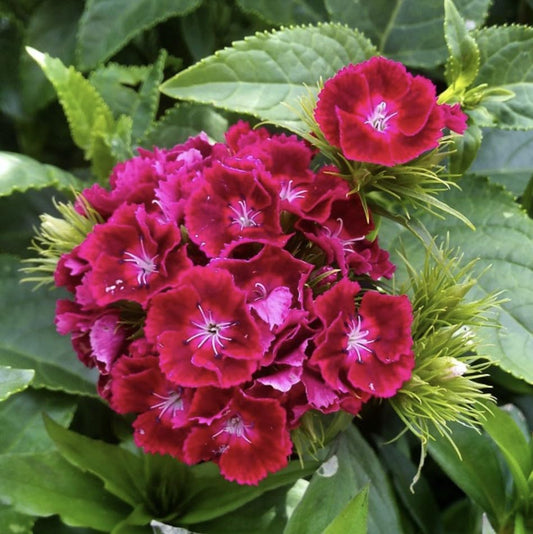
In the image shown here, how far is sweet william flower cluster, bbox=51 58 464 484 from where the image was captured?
65cm

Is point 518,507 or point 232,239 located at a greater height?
point 232,239

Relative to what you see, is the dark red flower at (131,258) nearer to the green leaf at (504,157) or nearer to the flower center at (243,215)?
the flower center at (243,215)

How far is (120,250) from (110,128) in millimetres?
420

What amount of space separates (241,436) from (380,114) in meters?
0.34

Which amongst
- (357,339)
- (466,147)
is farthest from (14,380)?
(466,147)

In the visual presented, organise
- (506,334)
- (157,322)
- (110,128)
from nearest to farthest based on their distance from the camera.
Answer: (157,322) → (506,334) → (110,128)

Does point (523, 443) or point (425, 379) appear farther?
point (523, 443)

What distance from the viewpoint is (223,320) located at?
25.9 inches

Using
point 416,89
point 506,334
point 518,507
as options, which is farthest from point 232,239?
point 518,507

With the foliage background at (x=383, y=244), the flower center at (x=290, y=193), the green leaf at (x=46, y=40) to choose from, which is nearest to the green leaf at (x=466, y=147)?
the foliage background at (x=383, y=244)

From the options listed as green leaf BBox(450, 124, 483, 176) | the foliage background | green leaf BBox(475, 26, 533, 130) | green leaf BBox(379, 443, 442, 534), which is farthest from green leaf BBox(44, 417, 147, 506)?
green leaf BBox(475, 26, 533, 130)

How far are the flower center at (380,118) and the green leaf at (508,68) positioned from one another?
0.90 feet

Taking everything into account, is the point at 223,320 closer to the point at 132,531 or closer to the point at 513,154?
the point at 132,531

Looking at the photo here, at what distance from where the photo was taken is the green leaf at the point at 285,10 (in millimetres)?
1118
